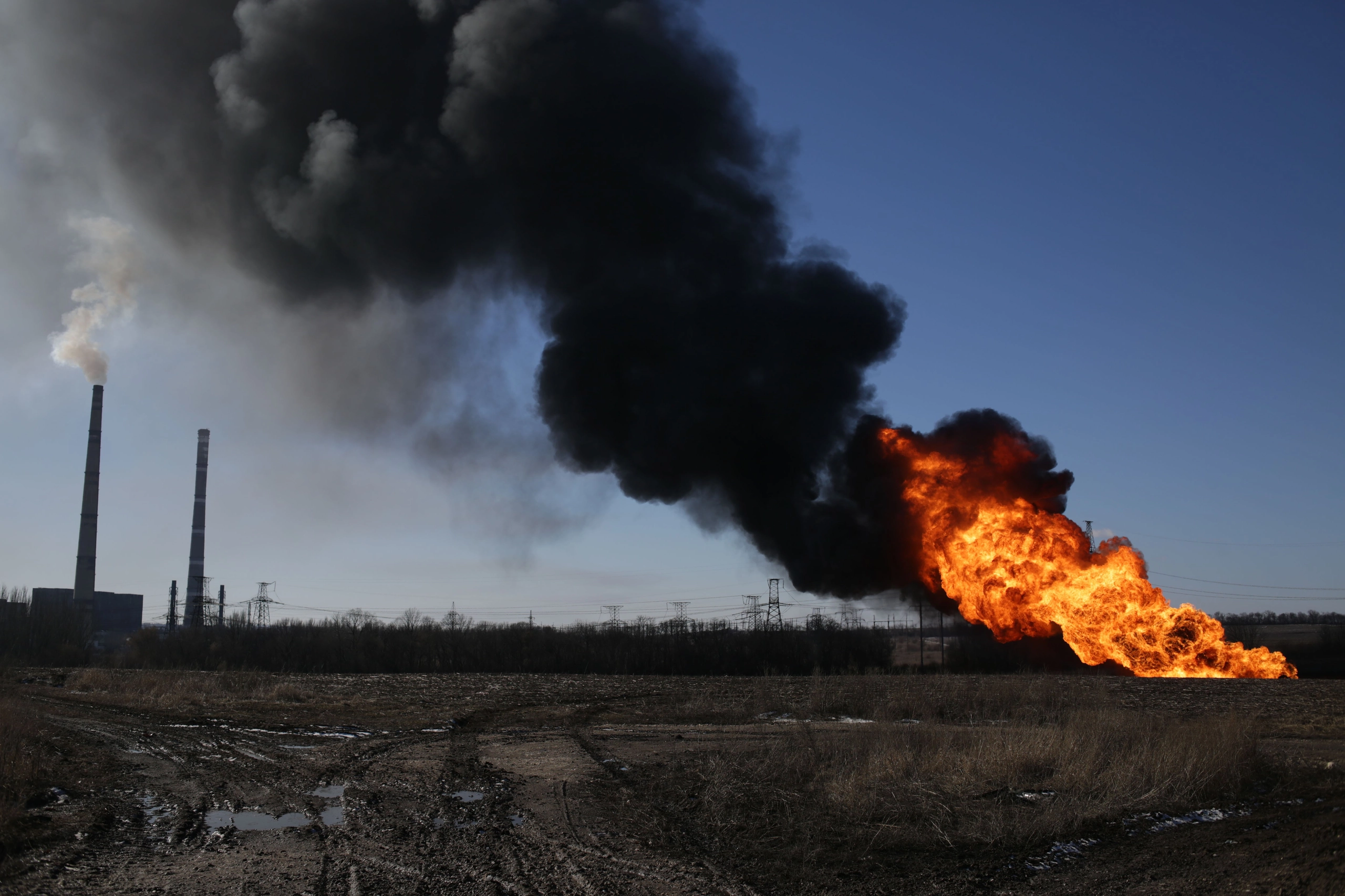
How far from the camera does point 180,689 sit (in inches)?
1321

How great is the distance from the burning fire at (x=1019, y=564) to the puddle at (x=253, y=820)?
28.1 meters

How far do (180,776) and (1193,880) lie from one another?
14965 mm

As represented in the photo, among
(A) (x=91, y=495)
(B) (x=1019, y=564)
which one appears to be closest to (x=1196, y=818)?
(B) (x=1019, y=564)

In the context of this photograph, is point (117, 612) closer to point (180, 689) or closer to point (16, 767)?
point (180, 689)

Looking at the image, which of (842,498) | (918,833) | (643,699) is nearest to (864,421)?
(842,498)

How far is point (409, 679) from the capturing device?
4362 cm

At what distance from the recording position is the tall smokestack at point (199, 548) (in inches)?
3098

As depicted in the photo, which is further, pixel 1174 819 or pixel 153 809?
pixel 153 809

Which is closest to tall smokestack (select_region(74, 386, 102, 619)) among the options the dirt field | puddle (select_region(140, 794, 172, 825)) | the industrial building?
the industrial building

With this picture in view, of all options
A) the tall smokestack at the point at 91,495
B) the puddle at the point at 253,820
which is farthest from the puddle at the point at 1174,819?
the tall smokestack at the point at 91,495

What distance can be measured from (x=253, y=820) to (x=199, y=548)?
77790 millimetres

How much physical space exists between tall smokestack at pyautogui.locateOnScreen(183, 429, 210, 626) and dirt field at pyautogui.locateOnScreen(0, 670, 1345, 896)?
62.3 meters

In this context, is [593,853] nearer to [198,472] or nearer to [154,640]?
[154,640]

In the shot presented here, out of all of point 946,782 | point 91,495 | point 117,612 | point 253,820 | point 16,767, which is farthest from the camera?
point 117,612
